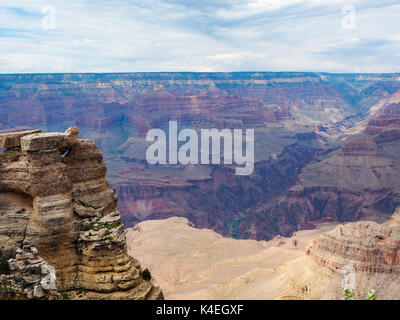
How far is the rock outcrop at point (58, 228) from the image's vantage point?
67.9 ft

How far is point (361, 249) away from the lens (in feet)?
138

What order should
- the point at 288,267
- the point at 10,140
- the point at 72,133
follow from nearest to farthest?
1. the point at 10,140
2. the point at 72,133
3. the point at 288,267

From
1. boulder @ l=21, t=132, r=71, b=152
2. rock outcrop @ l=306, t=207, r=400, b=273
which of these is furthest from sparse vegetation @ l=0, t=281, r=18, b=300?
rock outcrop @ l=306, t=207, r=400, b=273

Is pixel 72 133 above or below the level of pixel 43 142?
above

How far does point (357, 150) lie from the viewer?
145 meters

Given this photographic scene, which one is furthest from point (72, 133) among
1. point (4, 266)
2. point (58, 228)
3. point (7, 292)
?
point (7, 292)

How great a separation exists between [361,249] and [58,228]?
34681 mm

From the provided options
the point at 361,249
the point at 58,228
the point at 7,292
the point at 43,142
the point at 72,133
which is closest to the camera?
the point at 7,292

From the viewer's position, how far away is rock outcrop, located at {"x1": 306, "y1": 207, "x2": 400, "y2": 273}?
40906mm

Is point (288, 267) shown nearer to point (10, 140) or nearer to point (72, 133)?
point (72, 133)

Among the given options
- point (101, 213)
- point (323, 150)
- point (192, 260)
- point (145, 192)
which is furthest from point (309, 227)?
point (323, 150)

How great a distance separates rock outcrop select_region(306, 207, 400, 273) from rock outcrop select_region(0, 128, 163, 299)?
27.6m

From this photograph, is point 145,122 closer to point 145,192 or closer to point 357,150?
point 145,192
